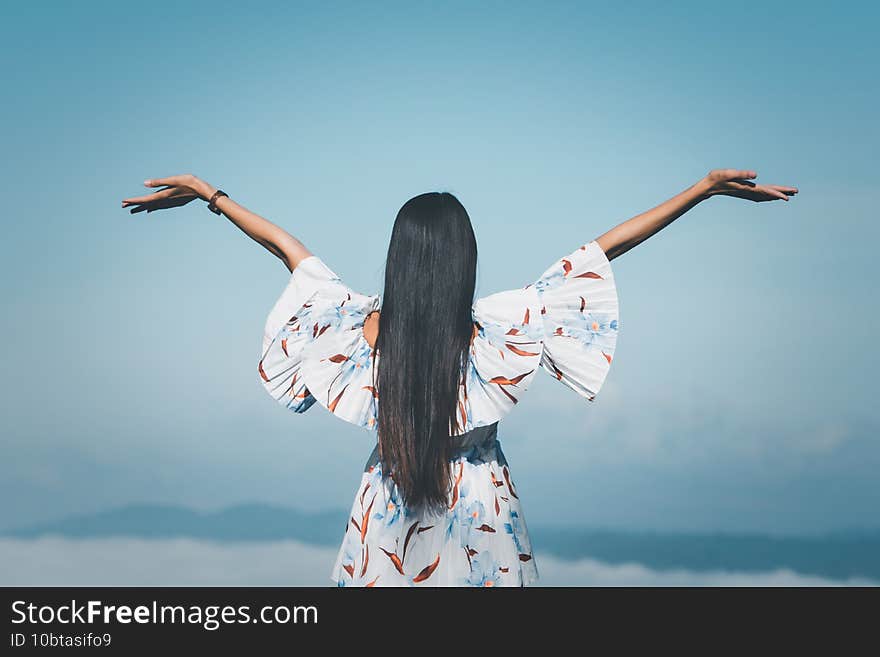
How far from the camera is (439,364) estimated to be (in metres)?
1.42

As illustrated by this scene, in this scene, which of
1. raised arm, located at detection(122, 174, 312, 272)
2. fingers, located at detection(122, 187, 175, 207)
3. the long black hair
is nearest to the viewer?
the long black hair

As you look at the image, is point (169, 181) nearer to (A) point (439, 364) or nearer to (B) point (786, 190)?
(A) point (439, 364)

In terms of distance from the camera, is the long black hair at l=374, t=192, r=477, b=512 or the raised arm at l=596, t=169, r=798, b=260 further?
the raised arm at l=596, t=169, r=798, b=260

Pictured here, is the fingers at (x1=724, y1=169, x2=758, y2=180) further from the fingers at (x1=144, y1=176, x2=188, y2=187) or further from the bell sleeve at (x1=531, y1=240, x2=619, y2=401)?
the fingers at (x1=144, y1=176, x2=188, y2=187)

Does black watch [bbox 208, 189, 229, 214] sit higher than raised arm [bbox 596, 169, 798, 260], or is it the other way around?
black watch [bbox 208, 189, 229, 214]

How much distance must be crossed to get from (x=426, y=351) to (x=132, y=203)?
2.47ft

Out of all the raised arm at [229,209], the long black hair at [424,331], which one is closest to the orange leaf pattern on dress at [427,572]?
the long black hair at [424,331]

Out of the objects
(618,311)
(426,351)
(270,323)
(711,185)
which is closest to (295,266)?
(270,323)

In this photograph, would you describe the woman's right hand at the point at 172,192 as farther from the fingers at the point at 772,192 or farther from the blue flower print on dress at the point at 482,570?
the fingers at the point at 772,192

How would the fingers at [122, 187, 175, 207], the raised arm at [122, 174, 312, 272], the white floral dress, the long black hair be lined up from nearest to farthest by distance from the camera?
the long black hair
the white floral dress
the raised arm at [122, 174, 312, 272]
the fingers at [122, 187, 175, 207]

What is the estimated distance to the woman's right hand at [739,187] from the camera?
1.54m

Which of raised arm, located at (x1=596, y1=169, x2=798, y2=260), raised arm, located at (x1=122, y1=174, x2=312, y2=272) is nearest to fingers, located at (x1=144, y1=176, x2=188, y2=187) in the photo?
raised arm, located at (x1=122, y1=174, x2=312, y2=272)

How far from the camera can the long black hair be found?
1.41m

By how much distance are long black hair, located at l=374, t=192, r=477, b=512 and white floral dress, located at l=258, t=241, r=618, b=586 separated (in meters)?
0.08
